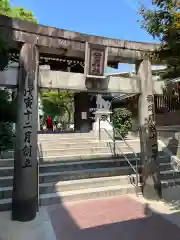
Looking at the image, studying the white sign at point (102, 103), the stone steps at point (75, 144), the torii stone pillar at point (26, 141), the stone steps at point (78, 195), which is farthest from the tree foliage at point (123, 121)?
the torii stone pillar at point (26, 141)

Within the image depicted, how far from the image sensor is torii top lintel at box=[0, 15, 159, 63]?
15.8 feet

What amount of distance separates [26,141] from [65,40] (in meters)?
2.45

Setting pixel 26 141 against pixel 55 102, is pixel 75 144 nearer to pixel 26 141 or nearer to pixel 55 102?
pixel 26 141

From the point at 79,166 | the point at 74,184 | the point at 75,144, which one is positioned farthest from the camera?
the point at 75,144

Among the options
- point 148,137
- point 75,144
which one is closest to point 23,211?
point 148,137

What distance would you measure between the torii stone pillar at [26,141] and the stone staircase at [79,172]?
738 mm

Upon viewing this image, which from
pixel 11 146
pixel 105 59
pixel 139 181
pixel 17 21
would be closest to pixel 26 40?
pixel 17 21

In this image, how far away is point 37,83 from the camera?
506 centimetres

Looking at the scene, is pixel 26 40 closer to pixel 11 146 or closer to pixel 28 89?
pixel 28 89

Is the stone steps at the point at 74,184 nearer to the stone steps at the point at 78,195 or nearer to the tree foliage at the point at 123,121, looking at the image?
the stone steps at the point at 78,195

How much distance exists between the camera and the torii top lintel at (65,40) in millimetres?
4805

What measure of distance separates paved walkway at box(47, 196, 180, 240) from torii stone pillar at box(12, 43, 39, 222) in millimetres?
646

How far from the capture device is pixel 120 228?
4305 millimetres

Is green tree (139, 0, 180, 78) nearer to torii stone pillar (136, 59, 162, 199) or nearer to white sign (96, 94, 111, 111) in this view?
torii stone pillar (136, 59, 162, 199)
